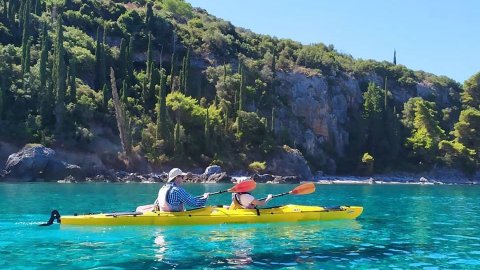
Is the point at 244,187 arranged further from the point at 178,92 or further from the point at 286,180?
the point at 178,92

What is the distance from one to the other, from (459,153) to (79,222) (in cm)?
8294

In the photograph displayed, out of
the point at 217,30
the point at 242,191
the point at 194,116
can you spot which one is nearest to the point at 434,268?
the point at 242,191

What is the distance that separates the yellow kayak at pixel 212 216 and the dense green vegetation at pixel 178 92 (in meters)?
44.7

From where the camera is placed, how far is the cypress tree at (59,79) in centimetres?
6159

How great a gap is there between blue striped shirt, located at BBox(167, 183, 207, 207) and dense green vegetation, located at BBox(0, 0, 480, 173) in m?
45.0

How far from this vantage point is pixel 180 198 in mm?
19125

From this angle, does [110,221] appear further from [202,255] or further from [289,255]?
[289,255]

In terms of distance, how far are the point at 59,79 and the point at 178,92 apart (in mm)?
18039

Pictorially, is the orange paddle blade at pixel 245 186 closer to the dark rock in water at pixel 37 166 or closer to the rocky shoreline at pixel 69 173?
the rocky shoreline at pixel 69 173

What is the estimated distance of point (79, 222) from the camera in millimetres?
18594

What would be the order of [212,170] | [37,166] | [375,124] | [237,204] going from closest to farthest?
Result: [237,204]
[37,166]
[212,170]
[375,124]

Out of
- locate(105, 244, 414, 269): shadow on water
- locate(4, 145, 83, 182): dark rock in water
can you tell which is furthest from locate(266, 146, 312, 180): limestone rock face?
locate(105, 244, 414, 269): shadow on water

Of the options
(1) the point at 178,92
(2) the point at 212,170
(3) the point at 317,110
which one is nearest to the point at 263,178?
(2) the point at 212,170

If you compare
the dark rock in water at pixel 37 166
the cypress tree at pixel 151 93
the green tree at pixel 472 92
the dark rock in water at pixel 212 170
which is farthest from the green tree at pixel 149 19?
the green tree at pixel 472 92
